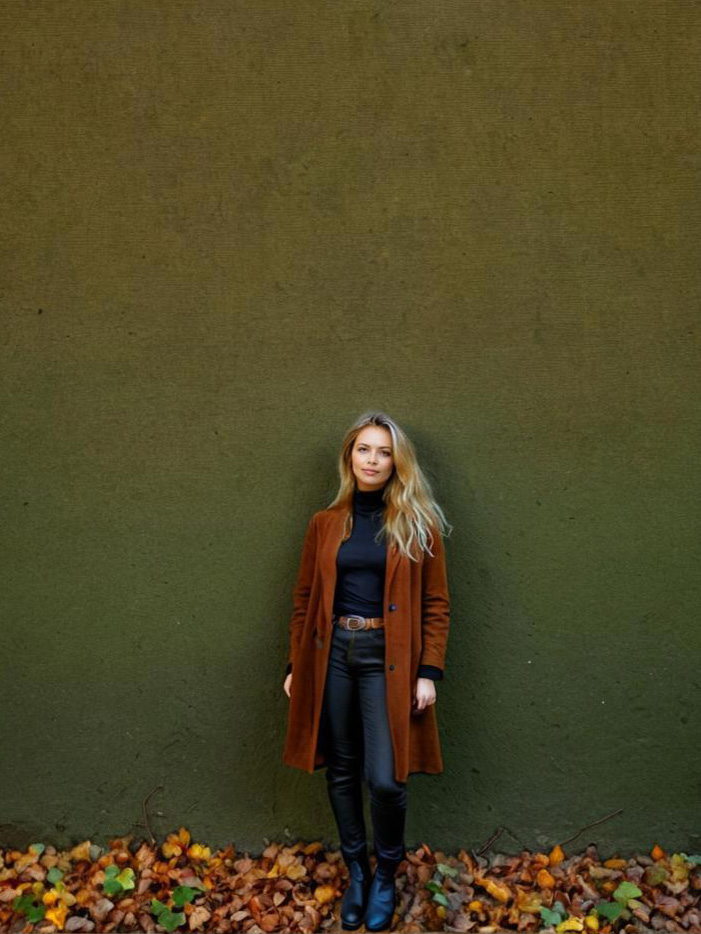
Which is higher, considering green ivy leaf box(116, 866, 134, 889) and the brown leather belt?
the brown leather belt

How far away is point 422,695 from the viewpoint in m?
3.44

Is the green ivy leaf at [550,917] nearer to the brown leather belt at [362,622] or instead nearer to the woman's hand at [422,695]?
→ the woman's hand at [422,695]

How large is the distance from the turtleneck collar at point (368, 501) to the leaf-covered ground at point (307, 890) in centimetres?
176

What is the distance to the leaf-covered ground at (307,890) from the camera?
11.8 feet

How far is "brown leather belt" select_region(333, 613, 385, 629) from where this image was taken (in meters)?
3.42

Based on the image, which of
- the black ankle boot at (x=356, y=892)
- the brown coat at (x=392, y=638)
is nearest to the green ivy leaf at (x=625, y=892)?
the brown coat at (x=392, y=638)

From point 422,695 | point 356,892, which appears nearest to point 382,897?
point 356,892

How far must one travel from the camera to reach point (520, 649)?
3.92 metres

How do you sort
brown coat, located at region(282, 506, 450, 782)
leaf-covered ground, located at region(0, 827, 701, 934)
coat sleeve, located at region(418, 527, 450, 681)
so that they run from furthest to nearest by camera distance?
leaf-covered ground, located at region(0, 827, 701, 934), coat sleeve, located at region(418, 527, 450, 681), brown coat, located at region(282, 506, 450, 782)

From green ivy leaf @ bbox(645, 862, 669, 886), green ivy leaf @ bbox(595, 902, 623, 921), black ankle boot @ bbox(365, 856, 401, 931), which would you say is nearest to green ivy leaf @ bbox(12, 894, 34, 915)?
black ankle boot @ bbox(365, 856, 401, 931)

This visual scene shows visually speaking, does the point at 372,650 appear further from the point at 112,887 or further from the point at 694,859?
the point at 694,859

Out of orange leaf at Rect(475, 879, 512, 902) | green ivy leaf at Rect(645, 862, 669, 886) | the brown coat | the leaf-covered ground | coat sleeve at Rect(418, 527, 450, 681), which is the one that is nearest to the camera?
the brown coat

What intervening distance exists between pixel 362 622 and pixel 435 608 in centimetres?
35

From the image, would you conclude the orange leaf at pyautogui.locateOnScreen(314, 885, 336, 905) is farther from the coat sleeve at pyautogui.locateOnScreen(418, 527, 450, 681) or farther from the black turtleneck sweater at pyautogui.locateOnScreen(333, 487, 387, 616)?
the black turtleneck sweater at pyautogui.locateOnScreen(333, 487, 387, 616)
